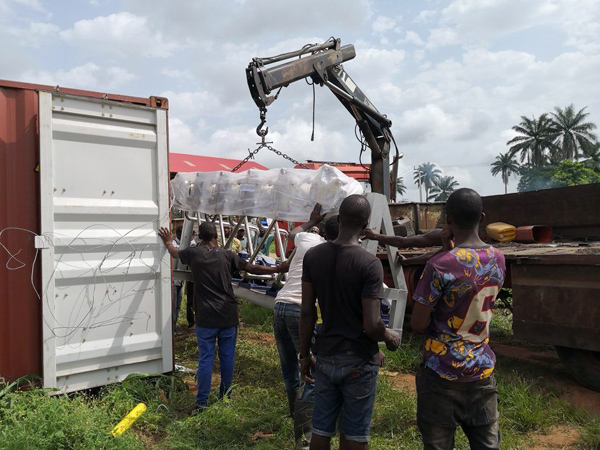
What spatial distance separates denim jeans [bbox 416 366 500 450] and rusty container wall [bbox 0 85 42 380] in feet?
9.54

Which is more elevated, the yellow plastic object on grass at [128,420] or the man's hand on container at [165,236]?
the man's hand on container at [165,236]

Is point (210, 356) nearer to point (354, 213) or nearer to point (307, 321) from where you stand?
point (307, 321)

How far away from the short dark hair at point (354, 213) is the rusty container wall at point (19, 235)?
246cm

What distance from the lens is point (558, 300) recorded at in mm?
4441

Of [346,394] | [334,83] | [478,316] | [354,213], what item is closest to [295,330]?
Answer: [346,394]

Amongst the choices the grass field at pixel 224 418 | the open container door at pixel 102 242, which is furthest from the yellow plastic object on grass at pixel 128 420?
the open container door at pixel 102 242

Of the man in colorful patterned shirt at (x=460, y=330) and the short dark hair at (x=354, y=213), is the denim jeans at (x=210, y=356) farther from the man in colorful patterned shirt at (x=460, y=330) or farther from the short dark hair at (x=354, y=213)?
the man in colorful patterned shirt at (x=460, y=330)

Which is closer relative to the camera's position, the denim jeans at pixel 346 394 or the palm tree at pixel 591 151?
the denim jeans at pixel 346 394

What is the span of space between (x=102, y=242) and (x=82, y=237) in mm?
156

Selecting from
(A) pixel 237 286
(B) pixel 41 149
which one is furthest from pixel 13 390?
(A) pixel 237 286

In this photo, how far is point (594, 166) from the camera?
41.6 meters

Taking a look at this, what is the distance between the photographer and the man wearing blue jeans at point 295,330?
3.50 meters

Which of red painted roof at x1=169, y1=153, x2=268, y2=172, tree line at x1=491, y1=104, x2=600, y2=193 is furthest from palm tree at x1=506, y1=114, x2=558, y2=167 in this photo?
red painted roof at x1=169, y1=153, x2=268, y2=172

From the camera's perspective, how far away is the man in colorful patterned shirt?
2289 millimetres
